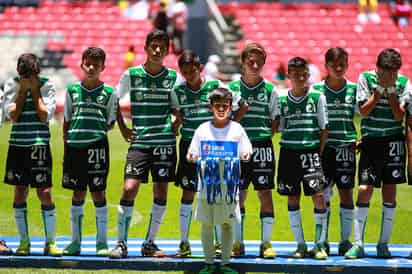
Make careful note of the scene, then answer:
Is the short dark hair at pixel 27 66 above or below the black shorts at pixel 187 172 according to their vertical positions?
above

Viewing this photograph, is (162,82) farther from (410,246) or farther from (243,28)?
(243,28)

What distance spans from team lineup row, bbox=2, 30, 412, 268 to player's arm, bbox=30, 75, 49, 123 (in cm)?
1

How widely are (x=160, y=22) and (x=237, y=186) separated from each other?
71.7ft

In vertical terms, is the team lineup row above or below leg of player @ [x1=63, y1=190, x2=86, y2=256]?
above

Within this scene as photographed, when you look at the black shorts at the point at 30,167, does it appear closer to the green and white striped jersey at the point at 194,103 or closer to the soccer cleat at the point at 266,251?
the green and white striped jersey at the point at 194,103

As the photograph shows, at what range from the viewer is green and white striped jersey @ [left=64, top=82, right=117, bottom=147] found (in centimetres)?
A: 884

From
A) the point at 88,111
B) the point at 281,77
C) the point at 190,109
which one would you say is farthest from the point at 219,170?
the point at 281,77

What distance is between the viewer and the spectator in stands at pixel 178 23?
29.7 meters

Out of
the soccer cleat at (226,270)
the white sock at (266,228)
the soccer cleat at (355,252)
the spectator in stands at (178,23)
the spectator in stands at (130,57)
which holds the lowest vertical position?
the soccer cleat at (226,270)

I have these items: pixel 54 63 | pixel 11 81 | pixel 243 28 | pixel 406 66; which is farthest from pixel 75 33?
pixel 11 81

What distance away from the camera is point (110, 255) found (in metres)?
8.72

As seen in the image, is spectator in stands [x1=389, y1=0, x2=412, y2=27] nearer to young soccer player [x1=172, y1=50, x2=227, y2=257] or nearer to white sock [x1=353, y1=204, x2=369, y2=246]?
white sock [x1=353, y1=204, x2=369, y2=246]

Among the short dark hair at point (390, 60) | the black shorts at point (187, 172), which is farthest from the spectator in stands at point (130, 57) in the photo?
the short dark hair at point (390, 60)

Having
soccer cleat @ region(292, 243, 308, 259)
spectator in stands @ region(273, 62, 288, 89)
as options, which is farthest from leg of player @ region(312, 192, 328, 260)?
spectator in stands @ region(273, 62, 288, 89)
